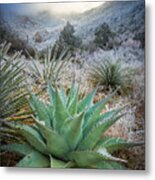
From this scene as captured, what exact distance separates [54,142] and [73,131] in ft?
0.29

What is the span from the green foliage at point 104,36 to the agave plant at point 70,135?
190 mm

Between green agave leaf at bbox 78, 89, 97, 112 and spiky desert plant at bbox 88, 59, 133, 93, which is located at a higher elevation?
spiky desert plant at bbox 88, 59, 133, 93

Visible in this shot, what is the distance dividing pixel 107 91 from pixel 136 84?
0.39 feet

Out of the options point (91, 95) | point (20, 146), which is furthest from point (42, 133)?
point (91, 95)

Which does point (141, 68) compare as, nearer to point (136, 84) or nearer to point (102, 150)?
point (136, 84)

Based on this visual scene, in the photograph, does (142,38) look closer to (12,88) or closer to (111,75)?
(111,75)

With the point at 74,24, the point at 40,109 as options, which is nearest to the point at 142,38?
the point at 74,24

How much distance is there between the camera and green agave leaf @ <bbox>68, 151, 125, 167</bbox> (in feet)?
5.66

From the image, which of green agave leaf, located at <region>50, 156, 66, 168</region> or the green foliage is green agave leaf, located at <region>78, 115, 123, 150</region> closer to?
green agave leaf, located at <region>50, 156, 66, 168</region>

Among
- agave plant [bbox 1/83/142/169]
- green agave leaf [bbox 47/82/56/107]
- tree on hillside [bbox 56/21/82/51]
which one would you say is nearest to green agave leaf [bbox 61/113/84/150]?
agave plant [bbox 1/83/142/169]

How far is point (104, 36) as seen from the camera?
5.81 ft

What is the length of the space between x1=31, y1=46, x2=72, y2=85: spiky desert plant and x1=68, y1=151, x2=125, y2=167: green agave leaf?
303 mm

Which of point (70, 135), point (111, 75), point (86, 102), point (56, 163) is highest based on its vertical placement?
point (111, 75)

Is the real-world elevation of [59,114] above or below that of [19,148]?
above
